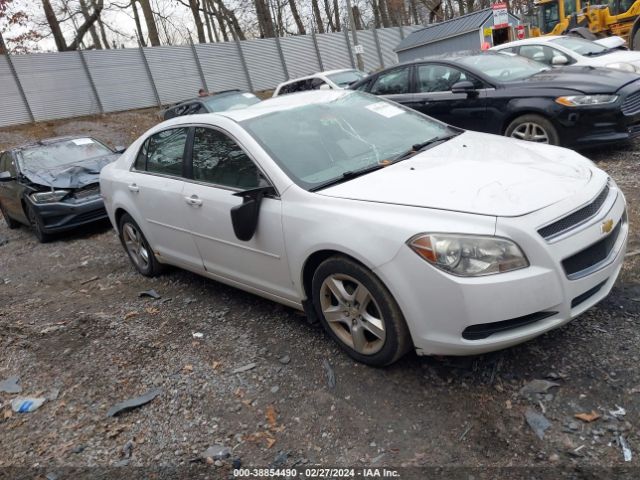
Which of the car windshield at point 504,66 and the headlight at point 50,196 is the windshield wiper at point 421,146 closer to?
the car windshield at point 504,66

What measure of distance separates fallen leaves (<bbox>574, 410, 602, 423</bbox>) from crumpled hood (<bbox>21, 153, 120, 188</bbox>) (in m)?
7.33

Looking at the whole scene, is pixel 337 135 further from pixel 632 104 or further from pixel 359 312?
pixel 632 104

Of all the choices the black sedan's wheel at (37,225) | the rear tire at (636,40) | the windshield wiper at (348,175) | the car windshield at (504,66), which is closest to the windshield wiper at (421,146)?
the windshield wiper at (348,175)

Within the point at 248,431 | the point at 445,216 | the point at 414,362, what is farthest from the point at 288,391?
the point at 445,216

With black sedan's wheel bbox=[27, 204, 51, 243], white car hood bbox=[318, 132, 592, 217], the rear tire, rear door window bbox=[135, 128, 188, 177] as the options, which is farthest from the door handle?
the rear tire

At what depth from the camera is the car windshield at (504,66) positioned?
6781 millimetres

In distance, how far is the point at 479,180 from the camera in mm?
2820

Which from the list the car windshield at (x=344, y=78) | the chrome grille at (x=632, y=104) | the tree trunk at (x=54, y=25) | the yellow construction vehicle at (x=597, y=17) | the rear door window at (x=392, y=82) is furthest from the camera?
the tree trunk at (x=54, y=25)

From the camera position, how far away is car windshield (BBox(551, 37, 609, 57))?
29.6 ft

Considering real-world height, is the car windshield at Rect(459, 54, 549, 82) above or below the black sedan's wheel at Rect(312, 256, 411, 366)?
above

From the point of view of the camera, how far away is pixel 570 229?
2.53m

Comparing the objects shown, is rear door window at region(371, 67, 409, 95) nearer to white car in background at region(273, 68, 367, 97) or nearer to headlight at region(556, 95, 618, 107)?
headlight at region(556, 95, 618, 107)

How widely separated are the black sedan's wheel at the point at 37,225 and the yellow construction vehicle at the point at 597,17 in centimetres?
1343

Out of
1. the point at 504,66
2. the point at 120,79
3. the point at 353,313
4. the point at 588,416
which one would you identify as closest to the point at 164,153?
the point at 353,313
